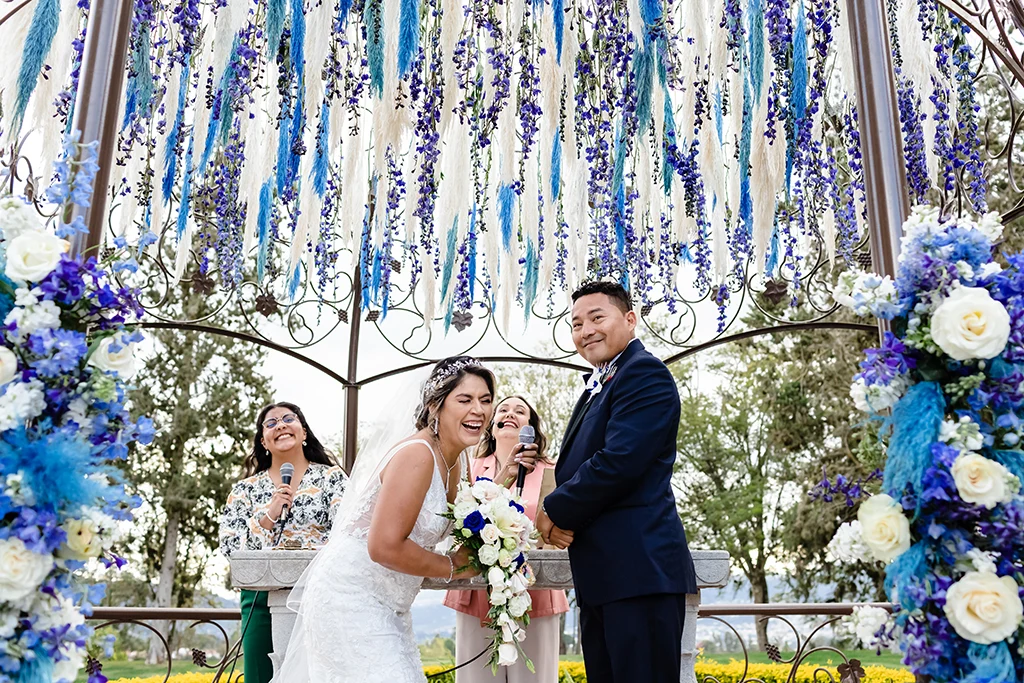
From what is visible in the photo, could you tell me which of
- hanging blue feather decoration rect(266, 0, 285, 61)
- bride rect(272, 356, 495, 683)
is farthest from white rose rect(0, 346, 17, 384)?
hanging blue feather decoration rect(266, 0, 285, 61)

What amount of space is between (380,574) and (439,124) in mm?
3034

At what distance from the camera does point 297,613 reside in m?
3.34

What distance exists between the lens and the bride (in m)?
3.03

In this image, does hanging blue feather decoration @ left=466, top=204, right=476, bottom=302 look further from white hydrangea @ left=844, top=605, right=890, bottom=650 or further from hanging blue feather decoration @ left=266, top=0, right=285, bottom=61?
white hydrangea @ left=844, top=605, right=890, bottom=650

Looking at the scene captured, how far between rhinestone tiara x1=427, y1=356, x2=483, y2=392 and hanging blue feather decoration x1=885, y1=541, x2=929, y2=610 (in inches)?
65.6

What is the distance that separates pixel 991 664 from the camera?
201 centimetres

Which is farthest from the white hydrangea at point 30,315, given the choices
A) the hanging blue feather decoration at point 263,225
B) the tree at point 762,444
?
the tree at point 762,444

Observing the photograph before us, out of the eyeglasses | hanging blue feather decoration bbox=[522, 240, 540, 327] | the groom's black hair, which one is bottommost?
the eyeglasses

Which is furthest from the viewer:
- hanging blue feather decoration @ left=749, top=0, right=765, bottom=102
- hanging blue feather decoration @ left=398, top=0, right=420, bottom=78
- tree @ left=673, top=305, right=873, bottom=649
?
tree @ left=673, top=305, right=873, bottom=649

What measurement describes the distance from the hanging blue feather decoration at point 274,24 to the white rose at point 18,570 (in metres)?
3.79

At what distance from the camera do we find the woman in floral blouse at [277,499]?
4.23 m

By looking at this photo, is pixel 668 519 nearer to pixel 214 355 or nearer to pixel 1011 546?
pixel 1011 546

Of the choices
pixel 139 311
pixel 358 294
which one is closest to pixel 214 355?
pixel 358 294

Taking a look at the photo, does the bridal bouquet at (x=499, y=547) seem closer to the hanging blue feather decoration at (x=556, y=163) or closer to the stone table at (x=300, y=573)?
the stone table at (x=300, y=573)
